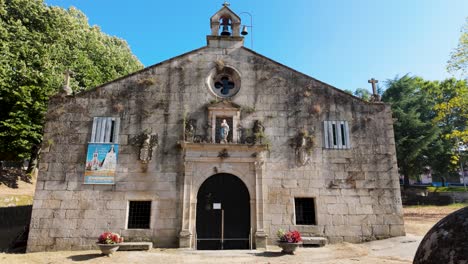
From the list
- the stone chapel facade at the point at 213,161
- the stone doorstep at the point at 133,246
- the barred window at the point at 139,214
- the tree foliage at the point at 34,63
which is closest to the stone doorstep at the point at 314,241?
the stone chapel facade at the point at 213,161

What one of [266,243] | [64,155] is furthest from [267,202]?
[64,155]

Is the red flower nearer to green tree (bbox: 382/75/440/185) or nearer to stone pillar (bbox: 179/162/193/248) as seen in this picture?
stone pillar (bbox: 179/162/193/248)

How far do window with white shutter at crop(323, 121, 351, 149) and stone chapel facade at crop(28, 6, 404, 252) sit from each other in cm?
5

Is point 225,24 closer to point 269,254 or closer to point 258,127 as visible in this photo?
point 258,127

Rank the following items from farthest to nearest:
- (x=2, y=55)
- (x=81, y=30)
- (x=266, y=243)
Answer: (x=81, y=30) → (x=2, y=55) → (x=266, y=243)

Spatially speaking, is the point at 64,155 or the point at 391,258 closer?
the point at 391,258

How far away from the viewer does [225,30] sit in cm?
1445

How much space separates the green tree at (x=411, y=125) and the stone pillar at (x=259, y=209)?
21388 mm

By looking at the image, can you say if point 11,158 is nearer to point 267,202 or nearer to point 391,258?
point 267,202

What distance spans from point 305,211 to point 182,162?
564cm

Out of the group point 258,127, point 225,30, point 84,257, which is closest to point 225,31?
point 225,30

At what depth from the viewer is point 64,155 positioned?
12188 mm

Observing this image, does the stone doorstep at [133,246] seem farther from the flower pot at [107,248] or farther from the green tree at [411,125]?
the green tree at [411,125]

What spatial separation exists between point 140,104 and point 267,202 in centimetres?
701
